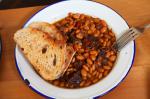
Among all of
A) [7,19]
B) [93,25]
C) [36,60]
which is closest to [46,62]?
[36,60]

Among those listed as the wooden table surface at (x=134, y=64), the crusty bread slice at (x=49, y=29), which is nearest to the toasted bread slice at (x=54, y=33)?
the crusty bread slice at (x=49, y=29)

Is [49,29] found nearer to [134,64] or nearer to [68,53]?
[68,53]

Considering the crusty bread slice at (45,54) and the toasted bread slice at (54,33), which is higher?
the toasted bread slice at (54,33)

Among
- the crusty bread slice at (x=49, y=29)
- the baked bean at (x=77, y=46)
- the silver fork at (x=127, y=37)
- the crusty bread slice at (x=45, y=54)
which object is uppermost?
the silver fork at (x=127, y=37)

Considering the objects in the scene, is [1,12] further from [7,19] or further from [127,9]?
[127,9]

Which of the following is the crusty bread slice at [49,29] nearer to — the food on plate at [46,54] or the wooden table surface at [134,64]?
the food on plate at [46,54]

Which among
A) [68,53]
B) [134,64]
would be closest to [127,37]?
[134,64]
